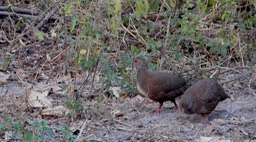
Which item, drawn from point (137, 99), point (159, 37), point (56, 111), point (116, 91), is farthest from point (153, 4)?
point (56, 111)

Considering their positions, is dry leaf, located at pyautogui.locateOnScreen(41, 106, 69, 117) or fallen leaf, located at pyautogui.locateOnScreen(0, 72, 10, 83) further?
fallen leaf, located at pyautogui.locateOnScreen(0, 72, 10, 83)

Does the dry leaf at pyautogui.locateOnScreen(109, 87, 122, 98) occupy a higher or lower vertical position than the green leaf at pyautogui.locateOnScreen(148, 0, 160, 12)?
lower

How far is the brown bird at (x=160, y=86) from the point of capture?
6.51 meters

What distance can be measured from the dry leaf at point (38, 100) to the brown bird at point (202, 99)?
4.42 ft

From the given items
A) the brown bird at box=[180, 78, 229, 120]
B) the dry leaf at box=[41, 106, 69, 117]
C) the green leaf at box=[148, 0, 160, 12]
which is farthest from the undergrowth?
the brown bird at box=[180, 78, 229, 120]

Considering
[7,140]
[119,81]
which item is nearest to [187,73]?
[119,81]

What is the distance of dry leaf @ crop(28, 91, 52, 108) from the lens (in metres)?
6.56

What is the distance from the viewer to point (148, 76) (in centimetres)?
663

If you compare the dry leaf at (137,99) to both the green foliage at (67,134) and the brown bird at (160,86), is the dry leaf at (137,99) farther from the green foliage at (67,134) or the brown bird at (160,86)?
the green foliage at (67,134)

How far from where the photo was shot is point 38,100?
21.7ft

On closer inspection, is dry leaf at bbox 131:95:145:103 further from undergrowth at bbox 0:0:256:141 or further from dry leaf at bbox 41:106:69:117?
dry leaf at bbox 41:106:69:117

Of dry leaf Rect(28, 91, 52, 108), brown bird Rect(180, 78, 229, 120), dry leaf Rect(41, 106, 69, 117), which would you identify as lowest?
dry leaf Rect(41, 106, 69, 117)

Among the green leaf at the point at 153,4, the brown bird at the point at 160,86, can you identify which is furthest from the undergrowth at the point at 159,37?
the brown bird at the point at 160,86

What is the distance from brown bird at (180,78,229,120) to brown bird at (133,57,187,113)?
10.0 inches
